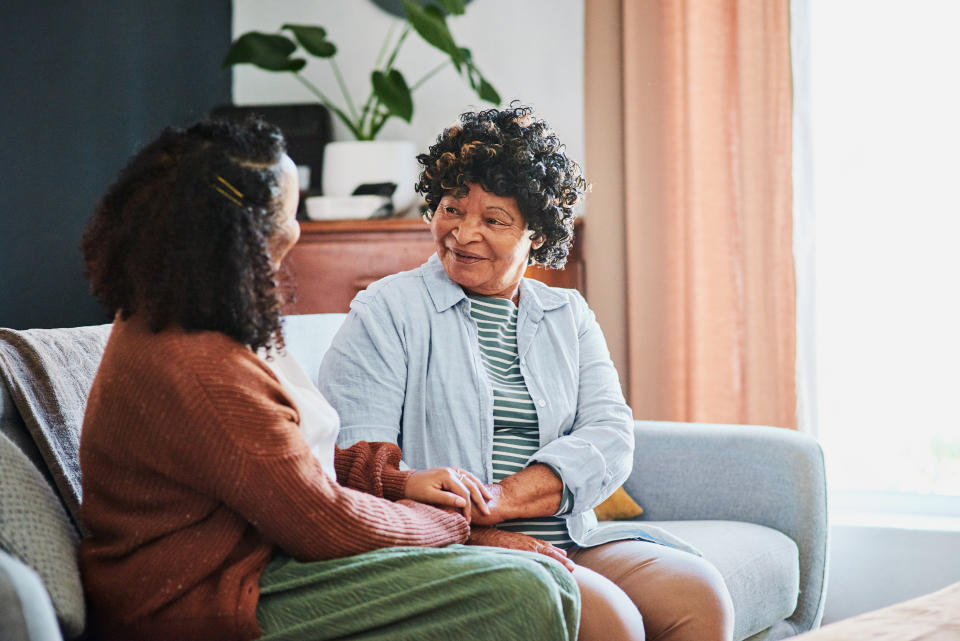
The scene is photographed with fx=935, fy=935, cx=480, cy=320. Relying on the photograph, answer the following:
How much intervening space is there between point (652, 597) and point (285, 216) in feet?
2.47

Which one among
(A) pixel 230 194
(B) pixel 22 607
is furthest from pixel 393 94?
(B) pixel 22 607

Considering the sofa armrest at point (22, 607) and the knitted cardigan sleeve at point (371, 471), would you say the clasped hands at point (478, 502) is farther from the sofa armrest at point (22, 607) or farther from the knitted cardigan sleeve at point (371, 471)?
the sofa armrest at point (22, 607)

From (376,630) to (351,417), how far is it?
48 centimetres

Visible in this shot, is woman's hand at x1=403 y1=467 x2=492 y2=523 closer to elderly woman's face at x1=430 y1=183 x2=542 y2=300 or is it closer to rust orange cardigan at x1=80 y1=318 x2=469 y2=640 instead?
rust orange cardigan at x1=80 y1=318 x2=469 y2=640

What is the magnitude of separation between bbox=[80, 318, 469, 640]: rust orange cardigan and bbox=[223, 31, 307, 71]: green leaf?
1.72 metres

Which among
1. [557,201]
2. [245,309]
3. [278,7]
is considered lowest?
[245,309]

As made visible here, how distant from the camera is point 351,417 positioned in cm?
143

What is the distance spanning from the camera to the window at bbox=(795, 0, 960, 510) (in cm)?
260

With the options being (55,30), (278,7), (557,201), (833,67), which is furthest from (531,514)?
(278,7)

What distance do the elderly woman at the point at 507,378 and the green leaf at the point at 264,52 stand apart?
3.64ft

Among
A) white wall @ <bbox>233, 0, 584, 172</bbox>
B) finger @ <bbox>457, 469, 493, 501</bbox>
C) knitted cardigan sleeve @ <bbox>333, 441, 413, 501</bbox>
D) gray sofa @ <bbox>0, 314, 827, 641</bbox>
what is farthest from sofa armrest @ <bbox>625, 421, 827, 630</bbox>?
white wall @ <bbox>233, 0, 584, 172</bbox>

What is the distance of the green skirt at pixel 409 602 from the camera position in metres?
0.98

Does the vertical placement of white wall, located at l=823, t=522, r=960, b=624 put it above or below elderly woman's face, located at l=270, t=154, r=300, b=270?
below

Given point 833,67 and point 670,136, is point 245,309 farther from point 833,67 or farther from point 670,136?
point 833,67
